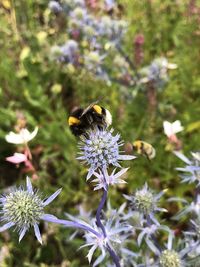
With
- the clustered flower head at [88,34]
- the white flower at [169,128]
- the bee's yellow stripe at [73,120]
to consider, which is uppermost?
the clustered flower head at [88,34]

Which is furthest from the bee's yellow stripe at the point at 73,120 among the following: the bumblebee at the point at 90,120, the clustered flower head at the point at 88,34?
the clustered flower head at the point at 88,34

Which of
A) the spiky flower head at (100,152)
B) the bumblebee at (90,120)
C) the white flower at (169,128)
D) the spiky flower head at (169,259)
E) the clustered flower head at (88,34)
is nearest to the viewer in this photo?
the spiky flower head at (100,152)

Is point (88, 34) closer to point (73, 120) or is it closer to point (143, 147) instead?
point (143, 147)

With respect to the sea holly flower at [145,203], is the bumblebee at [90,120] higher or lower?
higher

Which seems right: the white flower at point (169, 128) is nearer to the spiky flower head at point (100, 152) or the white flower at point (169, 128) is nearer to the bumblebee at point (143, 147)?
the bumblebee at point (143, 147)

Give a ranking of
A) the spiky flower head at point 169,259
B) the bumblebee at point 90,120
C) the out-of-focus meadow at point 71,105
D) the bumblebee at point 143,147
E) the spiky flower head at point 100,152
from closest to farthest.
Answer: the spiky flower head at point 100,152 → the bumblebee at point 90,120 → the spiky flower head at point 169,259 → the bumblebee at point 143,147 → the out-of-focus meadow at point 71,105

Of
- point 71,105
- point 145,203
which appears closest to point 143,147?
point 145,203

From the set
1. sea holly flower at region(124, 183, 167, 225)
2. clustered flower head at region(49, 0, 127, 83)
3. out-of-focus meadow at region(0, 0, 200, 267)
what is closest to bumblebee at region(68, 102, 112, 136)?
sea holly flower at region(124, 183, 167, 225)
